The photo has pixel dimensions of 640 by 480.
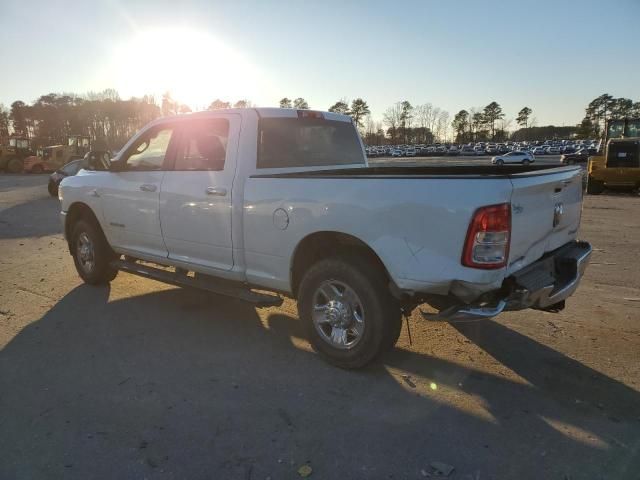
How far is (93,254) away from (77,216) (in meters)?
0.67

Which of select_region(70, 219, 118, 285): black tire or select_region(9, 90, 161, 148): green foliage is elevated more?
select_region(9, 90, 161, 148): green foliage

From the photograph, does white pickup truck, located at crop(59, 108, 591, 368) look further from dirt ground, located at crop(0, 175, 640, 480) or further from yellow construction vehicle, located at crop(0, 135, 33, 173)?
yellow construction vehicle, located at crop(0, 135, 33, 173)

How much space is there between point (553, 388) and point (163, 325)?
3.61m

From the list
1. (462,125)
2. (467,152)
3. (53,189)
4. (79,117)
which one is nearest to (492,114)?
(462,125)

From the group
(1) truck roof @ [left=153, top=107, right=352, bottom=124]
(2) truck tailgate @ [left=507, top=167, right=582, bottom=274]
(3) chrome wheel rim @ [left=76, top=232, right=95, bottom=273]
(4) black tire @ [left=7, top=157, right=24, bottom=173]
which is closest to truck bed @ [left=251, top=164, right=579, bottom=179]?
(2) truck tailgate @ [left=507, top=167, right=582, bottom=274]

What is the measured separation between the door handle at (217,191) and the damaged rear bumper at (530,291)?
207cm

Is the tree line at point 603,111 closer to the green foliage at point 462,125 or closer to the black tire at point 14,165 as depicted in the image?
the green foliage at point 462,125

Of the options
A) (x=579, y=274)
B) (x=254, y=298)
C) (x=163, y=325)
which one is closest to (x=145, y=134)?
(x=163, y=325)

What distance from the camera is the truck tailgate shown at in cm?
309

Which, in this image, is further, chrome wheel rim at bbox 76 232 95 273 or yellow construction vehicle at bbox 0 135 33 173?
yellow construction vehicle at bbox 0 135 33 173

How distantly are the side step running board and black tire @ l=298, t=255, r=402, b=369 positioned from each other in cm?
45

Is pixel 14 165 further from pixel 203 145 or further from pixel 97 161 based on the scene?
pixel 203 145

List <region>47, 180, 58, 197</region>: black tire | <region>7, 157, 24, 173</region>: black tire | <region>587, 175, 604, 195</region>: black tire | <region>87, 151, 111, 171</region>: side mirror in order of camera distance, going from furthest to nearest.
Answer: <region>7, 157, 24, 173</region>: black tire, <region>587, 175, 604, 195</region>: black tire, <region>47, 180, 58, 197</region>: black tire, <region>87, 151, 111, 171</region>: side mirror

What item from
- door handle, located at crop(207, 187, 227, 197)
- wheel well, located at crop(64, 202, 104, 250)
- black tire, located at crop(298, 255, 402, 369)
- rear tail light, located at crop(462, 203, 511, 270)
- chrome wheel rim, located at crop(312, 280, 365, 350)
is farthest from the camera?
wheel well, located at crop(64, 202, 104, 250)
